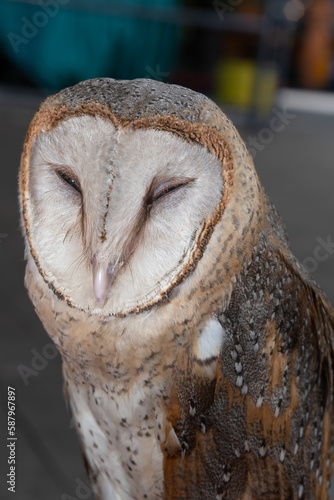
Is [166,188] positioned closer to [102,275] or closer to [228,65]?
[102,275]

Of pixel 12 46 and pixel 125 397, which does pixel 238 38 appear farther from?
pixel 125 397

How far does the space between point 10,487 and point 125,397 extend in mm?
720

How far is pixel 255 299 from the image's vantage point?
63 cm

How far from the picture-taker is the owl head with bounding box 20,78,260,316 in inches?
20.0

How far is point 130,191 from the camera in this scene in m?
0.51

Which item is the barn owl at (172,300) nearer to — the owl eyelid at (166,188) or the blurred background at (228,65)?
the owl eyelid at (166,188)

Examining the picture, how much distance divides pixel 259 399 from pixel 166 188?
0.29 metres

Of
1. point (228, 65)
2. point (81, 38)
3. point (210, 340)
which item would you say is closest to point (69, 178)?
point (210, 340)

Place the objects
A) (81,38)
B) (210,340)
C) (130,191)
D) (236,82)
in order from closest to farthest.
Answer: (130,191) < (210,340) < (81,38) < (236,82)

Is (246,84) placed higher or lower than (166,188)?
higher

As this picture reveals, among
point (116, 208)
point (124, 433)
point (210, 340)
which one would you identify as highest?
point (116, 208)

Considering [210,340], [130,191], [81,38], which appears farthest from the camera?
[81,38]

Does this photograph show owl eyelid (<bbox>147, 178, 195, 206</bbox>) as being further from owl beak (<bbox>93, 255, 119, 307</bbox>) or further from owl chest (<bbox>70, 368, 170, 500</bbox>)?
owl chest (<bbox>70, 368, 170, 500</bbox>)

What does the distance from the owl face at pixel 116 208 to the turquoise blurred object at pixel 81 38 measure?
2879 millimetres
